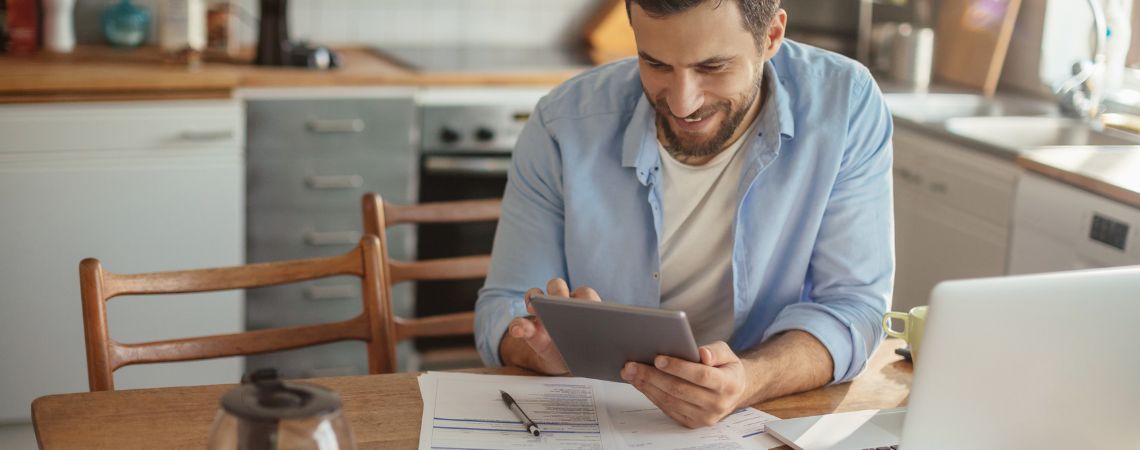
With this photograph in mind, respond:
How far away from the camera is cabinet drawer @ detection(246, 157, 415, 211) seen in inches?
127

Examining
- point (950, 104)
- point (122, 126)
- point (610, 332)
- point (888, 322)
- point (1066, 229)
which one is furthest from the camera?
point (950, 104)

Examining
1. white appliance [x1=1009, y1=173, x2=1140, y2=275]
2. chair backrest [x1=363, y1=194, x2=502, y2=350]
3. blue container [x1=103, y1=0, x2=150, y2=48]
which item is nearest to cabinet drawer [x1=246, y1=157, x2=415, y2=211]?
blue container [x1=103, y1=0, x2=150, y2=48]

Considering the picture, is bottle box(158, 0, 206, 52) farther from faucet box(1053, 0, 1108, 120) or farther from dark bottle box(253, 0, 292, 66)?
faucet box(1053, 0, 1108, 120)

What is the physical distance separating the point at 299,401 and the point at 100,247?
229 centimetres

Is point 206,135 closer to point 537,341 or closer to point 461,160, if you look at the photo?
point 461,160

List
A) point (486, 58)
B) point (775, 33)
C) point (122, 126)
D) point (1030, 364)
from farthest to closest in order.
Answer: point (486, 58)
point (122, 126)
point (775, 33)
point (1030, 364)

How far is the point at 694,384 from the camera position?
1.42 meters

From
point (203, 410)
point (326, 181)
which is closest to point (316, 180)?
point (326, 181)

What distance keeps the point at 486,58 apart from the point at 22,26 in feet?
4.06

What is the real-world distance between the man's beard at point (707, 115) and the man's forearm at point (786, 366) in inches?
12.3

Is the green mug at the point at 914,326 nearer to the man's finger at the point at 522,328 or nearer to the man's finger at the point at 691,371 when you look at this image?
the man's finger at the point at 691,371

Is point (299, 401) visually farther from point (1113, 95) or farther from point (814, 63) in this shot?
point (1113, 95)

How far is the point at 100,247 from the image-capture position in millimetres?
3096

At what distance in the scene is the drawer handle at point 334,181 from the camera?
327cm
